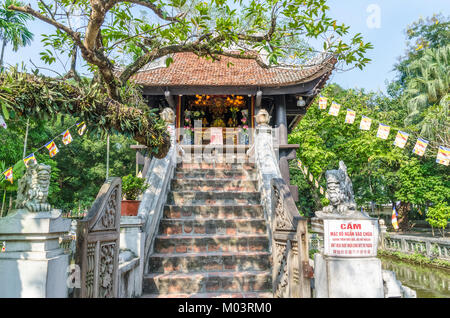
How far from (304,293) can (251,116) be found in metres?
7.92

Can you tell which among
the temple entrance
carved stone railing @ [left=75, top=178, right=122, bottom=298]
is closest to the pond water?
the temple entrance

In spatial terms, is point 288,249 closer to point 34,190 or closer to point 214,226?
point 214,226

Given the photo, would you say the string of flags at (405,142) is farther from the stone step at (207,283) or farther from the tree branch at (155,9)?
the tree branch at (155,9)

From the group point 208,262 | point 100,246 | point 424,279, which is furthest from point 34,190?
point 424,279

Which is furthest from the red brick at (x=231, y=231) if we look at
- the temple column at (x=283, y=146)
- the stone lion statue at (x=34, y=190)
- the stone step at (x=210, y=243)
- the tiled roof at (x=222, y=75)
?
the tiled roof at (x=222, y=75)

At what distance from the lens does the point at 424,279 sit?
8.51m

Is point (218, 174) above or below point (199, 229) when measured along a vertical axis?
above

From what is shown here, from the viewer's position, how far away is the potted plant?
4.34 m

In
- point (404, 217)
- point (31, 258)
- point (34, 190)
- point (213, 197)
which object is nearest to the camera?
point (31, 258)

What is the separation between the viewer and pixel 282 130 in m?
9.07

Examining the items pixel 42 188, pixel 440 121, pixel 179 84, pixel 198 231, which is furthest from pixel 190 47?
pixel 440 121

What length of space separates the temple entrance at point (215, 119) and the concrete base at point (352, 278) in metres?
7.47

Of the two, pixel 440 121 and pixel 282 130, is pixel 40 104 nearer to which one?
pixel 282 130

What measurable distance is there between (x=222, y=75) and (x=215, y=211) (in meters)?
6.06
